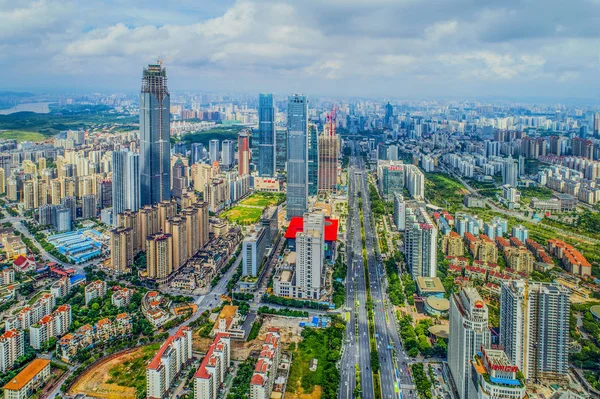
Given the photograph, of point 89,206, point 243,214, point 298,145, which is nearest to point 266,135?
point 243,214

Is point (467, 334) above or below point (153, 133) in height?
below

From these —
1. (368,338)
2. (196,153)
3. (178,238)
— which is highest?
(196,153)

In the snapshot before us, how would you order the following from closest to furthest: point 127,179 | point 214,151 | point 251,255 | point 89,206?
point 251,255 → point 127,179 → point 89,206 → point 214,151

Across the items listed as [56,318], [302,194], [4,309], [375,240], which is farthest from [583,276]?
[4,309]

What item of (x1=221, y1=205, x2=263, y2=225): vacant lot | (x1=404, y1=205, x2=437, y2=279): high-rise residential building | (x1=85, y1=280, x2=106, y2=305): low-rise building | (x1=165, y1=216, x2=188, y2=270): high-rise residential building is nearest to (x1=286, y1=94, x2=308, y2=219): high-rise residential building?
(x1=221, y1=205, x2=263, y2=225): vacant lot

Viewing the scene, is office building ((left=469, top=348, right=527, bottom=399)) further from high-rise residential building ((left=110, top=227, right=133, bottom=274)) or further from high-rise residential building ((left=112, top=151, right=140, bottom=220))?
high-rise residential building ((left=112, top=151, right=140, bottom=220))

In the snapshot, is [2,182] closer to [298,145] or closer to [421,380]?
[298,145]

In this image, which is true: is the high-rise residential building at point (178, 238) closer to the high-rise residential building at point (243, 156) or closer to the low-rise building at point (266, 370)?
the low-rise building at point (266, 370)

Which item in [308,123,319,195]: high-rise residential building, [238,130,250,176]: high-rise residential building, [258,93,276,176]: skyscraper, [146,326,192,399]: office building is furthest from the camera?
[238,130,250,176]: high-rise residential building
